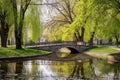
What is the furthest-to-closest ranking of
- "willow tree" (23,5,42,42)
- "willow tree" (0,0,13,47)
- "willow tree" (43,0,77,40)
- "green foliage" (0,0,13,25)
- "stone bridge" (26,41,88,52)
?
"willow tree" (43,0,77,40), "stone bridge" (26,41,88,52), "willow tree" (23,5,42,42), "willow tree" (0,0,13,47), "green foliage" (0,0,13,25)

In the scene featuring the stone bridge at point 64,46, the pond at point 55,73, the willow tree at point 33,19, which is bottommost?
the stone bridge at point 64,46

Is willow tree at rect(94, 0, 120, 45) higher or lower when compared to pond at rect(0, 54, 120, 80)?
higher

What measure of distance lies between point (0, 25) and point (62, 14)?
2025 centimetres

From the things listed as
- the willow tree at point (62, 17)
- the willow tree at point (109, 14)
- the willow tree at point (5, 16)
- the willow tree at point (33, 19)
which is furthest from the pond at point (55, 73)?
the willow tree at point (62, 17)

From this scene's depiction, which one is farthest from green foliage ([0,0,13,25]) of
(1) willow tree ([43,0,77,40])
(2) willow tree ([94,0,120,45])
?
(1) willow tree ([43,0,77,40])

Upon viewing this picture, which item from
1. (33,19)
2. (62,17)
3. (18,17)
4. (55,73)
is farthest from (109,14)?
(62,17)

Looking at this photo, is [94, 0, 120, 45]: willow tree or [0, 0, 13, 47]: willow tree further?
[0, 0, 13, 47]: willow tree

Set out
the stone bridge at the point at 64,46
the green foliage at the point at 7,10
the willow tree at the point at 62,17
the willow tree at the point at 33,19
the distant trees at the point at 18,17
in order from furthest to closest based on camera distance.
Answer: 1. the willow tree at the point at 62,17
2. the stone bridge at the point at 64,46
3. the willow tree at the point at 33,19
4. the distant trees at the point at 18,17
5. the green foliage at the point at 7,10

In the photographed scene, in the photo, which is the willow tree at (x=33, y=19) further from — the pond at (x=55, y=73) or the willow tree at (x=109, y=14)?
the pond at (x=55, y=73)

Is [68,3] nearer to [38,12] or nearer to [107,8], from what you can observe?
[38,12]

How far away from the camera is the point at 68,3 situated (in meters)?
60.0

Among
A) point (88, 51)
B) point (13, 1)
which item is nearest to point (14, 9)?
point (13, 1)

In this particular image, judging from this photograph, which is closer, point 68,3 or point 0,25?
point 0,25

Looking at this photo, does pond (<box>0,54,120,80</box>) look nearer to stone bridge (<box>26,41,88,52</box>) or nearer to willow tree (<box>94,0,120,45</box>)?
willow tree (<box>94,0,120,45</box>)
